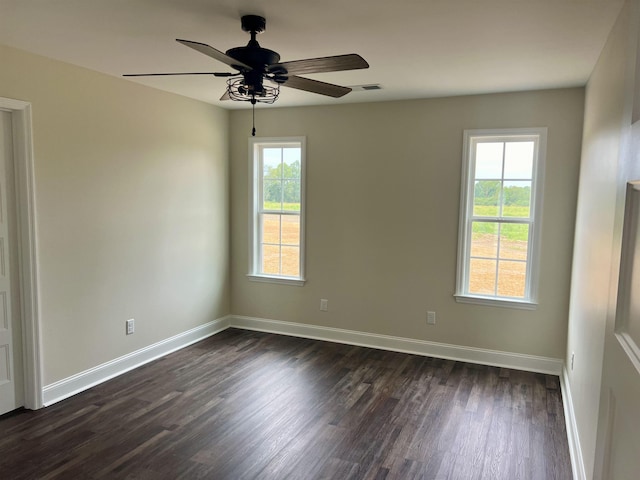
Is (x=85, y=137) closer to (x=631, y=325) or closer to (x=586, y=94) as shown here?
(x=631, y=325)

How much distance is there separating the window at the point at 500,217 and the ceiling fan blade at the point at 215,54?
2.66 m

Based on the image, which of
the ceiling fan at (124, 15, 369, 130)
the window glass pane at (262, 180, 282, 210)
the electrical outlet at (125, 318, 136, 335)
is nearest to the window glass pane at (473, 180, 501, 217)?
the window glass pane at (262, 180, 282, 210)

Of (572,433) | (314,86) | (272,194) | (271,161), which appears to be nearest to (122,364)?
(272,194)

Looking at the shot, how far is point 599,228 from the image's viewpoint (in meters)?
2.48

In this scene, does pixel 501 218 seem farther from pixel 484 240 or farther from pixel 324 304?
pixel 324 304

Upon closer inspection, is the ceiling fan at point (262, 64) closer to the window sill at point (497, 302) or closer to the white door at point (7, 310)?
the white door at point (7, 310)

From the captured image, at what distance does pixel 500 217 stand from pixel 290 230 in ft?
7.15

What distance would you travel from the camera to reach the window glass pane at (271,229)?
5172 mm

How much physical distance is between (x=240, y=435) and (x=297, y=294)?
2.21 meters

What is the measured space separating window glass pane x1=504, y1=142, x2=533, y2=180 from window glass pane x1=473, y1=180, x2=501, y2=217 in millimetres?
153

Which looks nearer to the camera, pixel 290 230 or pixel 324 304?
pixel 324 304

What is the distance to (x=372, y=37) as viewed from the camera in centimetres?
265

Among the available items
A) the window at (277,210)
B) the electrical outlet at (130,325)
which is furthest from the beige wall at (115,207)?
the window at (277,210)

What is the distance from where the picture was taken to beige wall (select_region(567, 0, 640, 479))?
1329 millimetres
